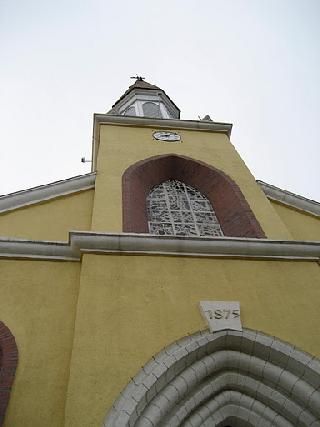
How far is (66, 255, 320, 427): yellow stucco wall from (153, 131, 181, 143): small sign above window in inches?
188

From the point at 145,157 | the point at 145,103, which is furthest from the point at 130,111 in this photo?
the point at 145,157

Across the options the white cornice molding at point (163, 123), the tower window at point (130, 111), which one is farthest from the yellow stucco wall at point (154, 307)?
the tower window at point (130, 111)

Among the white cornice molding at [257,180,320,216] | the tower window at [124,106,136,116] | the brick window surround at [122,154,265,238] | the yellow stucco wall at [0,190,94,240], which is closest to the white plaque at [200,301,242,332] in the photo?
the brick window surround at [122,154,265,238]

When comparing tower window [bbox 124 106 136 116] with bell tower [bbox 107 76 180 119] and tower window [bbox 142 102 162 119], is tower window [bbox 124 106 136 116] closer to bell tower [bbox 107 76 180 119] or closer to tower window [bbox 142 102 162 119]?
bell tower [bbox 107 76 180 119]

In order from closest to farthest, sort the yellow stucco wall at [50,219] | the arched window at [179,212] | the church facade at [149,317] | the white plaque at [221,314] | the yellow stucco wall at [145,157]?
the church facade at [149,317]
the white plaque at [221,314]
the yellow stucco wall at [50,219]
the yellow stucco wall at [145,157]
the arched window at [179,212]

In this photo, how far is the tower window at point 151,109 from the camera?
14.0 metres

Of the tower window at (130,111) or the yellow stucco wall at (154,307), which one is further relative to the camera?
the tower window at (130,111)

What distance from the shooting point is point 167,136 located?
998cm

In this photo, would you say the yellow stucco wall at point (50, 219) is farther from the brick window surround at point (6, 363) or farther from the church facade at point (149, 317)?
the brick window surround at point (6, 363)

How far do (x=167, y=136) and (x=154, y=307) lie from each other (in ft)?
19.5

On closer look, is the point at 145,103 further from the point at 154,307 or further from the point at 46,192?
the point at 154,307

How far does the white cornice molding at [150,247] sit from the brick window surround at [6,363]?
1230 mm

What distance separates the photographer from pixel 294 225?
7.52 metres

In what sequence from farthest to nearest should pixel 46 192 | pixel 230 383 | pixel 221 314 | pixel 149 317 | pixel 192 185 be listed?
pixel 192 185 → pixel 46 192 → pixel 221 314 → pixel 149 317 → pixel 230 383
